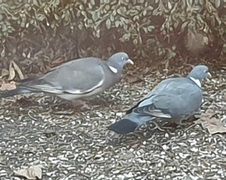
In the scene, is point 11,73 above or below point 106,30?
below

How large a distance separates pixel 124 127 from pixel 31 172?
571mm

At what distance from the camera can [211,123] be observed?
4.25m

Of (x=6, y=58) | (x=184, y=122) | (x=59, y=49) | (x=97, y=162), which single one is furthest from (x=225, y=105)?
(x=6, y=58)

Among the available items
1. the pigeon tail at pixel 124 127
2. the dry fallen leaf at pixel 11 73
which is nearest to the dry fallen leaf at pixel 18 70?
the dry fallen leaf at pixel 11 73

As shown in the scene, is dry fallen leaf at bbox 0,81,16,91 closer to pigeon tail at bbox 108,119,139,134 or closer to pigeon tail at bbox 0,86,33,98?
pigeon tail at bbox 0,86,33,98

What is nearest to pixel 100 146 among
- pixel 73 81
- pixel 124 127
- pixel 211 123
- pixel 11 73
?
pixel 124 127

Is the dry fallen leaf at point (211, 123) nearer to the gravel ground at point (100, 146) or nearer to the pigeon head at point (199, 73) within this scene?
the gravel ground at point (100, 146)

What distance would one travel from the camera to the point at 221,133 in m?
4.14

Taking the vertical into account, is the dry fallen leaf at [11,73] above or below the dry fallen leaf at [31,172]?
above

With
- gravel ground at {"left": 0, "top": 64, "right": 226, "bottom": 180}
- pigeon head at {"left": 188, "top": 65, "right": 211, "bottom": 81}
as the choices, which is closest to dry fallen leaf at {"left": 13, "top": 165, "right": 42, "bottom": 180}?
gravel ground at {"left": 0, "top": 64, "right": 226, "bottom": 180}

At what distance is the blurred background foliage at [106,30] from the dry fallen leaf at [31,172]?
63.9 inches

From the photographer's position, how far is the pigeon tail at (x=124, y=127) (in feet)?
12.8

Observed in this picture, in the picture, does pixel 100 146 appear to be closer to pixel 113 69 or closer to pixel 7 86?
pixel 113 69

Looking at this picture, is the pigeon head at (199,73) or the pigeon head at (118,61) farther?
the pigeon head at (118,61)
